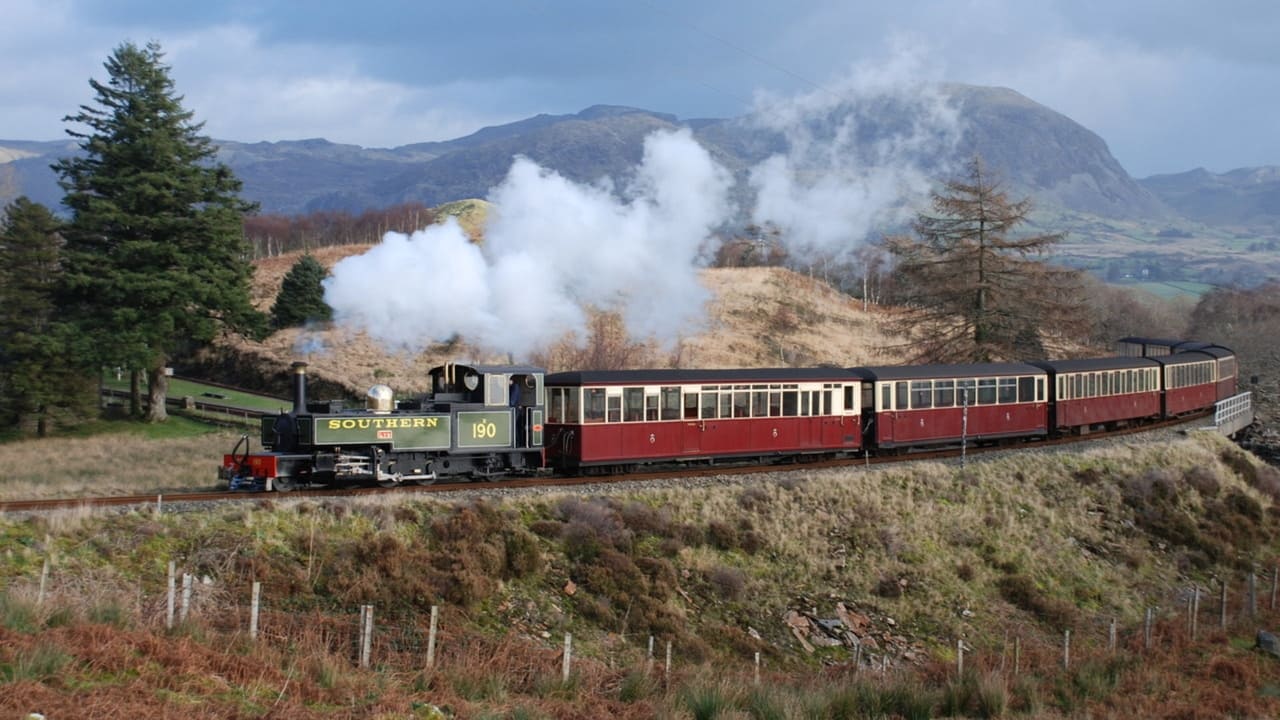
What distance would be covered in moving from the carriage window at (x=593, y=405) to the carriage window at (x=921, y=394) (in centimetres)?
1144

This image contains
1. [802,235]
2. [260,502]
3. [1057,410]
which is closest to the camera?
[260,502]

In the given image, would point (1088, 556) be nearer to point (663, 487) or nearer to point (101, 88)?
point (663, 487)

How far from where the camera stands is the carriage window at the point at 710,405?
82.4ft

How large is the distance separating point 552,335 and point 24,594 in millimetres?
28648

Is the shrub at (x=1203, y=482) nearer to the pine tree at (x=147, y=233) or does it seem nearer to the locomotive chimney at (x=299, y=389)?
the locomotive chimney at (x=299, y=389)

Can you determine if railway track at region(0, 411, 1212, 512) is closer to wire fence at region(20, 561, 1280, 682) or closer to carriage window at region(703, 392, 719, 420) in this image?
carriage window at region(703, 392, 719, 420)

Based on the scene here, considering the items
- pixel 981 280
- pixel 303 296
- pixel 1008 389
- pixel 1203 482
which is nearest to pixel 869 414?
pixel 1008 389

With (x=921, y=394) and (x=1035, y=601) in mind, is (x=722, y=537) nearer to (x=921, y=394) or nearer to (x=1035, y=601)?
(x=1035, y=601)

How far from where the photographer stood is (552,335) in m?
39.5

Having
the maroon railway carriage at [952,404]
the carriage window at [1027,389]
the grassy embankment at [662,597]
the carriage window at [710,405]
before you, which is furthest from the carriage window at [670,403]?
the carriage window at [1027,389]

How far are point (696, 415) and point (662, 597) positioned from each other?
7.50 meters

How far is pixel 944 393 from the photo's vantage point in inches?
1192

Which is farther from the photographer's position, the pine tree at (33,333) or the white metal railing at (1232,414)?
the white metal railing at (1232,414)

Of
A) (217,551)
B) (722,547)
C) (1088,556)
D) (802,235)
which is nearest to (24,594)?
(217,551)
